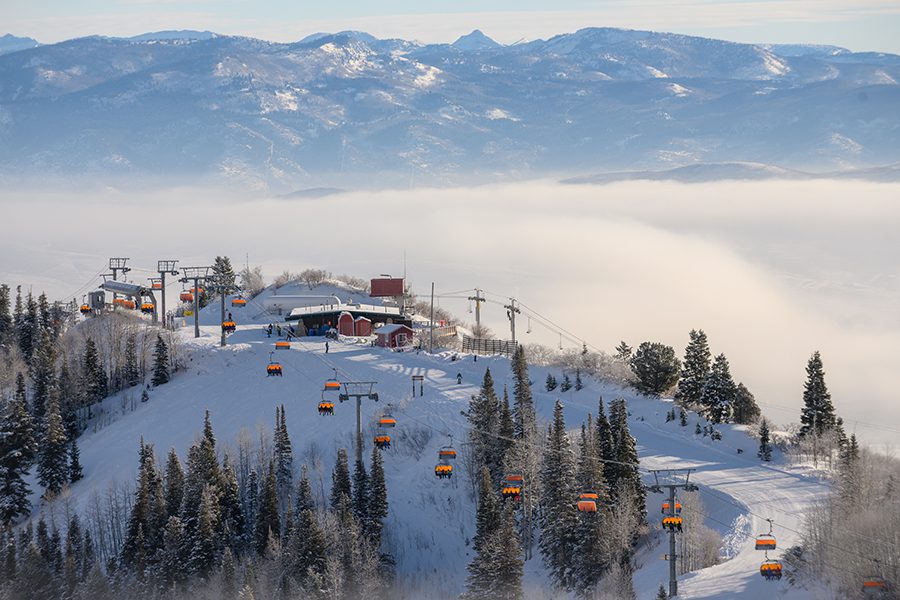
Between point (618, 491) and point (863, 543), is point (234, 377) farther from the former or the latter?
point (863, 543)

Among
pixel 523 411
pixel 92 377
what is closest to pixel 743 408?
pixel 523 411

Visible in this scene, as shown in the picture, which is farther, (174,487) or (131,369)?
(131,369)

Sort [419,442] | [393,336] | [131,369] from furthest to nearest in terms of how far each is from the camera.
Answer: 1. [393,336]
2. [131,369]
3. [419,442]

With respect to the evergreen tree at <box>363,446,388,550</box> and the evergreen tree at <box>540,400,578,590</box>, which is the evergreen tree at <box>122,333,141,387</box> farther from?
the evergreen tree at <box>540,400,578,590</box>

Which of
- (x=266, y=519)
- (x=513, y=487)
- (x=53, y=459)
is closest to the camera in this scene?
(x=513, y=487)

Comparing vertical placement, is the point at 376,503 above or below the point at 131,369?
below

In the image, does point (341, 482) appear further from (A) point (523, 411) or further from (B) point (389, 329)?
(B) point (389, 329)

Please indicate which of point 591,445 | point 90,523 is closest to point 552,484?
point 591,445

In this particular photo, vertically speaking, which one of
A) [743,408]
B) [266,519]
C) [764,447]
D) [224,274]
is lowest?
[266,519]
